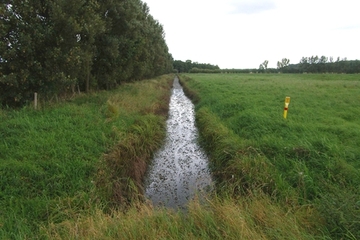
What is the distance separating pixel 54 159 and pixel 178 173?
3.72 meters

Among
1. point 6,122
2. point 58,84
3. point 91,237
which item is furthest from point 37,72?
point 91,237

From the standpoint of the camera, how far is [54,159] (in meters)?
5.57

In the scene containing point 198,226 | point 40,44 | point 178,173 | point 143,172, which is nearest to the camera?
point 198,226

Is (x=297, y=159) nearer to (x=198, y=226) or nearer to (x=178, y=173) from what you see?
(x=178, y=173)

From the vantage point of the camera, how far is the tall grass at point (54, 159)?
4086mm

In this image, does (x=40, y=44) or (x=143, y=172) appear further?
(x=40, y=44)

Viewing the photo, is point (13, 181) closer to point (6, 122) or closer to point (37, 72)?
point (6, 122)

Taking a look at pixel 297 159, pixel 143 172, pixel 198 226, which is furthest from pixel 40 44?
pixel 297 159

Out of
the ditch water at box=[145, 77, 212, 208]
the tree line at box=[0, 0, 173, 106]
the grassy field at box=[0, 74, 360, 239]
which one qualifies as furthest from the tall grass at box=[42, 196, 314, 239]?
the tree line at box=[0, 0, 173, 106]

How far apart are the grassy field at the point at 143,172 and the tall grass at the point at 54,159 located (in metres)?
0.02

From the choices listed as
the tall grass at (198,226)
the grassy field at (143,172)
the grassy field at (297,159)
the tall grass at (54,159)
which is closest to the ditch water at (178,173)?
the grassy field at (143,172)

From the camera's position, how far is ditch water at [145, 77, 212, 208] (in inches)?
223

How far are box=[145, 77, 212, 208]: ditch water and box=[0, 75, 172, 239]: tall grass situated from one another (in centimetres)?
67

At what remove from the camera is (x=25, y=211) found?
4.07 meters
